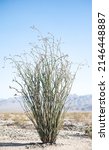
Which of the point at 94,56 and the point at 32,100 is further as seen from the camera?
the point at 32,100

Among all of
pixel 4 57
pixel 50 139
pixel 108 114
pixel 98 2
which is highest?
pixel 98 2

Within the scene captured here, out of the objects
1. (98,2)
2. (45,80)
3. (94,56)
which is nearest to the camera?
(94,56)

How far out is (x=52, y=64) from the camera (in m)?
11.2

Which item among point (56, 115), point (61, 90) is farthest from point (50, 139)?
point (61, 90)

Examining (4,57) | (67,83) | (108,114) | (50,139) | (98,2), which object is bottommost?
(50,139)

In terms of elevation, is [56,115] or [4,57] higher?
[4,57]

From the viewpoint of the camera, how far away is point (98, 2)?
941 cm

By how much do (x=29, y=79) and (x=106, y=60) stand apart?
3027 mm

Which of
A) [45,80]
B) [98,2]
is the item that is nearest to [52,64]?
[45,80]

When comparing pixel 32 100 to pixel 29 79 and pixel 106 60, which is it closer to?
pixel 29 79

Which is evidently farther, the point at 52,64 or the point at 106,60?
the point at 52,64

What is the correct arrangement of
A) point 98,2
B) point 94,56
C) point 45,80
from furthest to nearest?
point 45,80 → point 98,2 → point 94,56

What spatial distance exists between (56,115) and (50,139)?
67 cm

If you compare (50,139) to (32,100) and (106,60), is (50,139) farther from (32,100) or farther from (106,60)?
(106,60)
